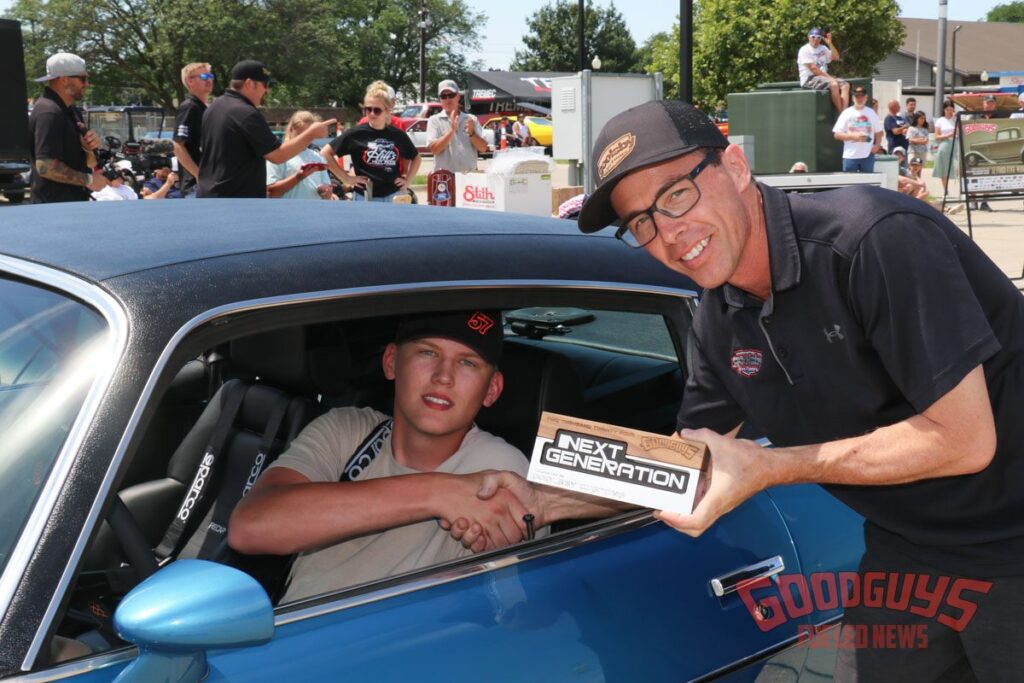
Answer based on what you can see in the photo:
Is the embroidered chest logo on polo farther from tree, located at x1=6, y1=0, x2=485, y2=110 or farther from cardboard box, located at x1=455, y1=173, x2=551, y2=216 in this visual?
tree, located at x1=6, y1=0, x2=485, y2=110

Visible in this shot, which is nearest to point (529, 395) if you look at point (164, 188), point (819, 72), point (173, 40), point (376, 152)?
point (376, 152)

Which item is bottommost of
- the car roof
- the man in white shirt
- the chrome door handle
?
the chrome door handle

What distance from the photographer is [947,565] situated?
198 centimetres

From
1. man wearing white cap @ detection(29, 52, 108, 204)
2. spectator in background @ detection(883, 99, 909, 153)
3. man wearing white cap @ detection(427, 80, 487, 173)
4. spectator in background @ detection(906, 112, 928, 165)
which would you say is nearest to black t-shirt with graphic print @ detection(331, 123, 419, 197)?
man wearing white cap @ detection(427, 80, 487, 173)

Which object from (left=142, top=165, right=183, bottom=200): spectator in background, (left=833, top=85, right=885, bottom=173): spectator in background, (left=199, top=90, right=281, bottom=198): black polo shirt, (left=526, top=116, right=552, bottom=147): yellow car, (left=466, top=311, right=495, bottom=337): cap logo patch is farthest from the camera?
(left=526, top=116, right=552, bottom=147): yellow car

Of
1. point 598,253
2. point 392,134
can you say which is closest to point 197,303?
point 598,253

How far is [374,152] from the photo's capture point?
9.53 metres

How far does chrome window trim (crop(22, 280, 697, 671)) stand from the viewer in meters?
1.49

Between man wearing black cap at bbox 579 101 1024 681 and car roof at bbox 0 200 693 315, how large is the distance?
23 cm

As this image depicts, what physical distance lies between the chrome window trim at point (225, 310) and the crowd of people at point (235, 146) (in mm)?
4187

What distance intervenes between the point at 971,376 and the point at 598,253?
86 cm

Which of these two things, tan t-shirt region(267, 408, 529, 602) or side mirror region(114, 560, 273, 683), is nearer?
side mirror region(114, 560, 273, 683)

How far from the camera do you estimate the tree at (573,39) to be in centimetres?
8812

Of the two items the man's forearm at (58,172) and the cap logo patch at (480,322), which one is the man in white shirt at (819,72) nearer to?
the man's forearm at (58,172)
